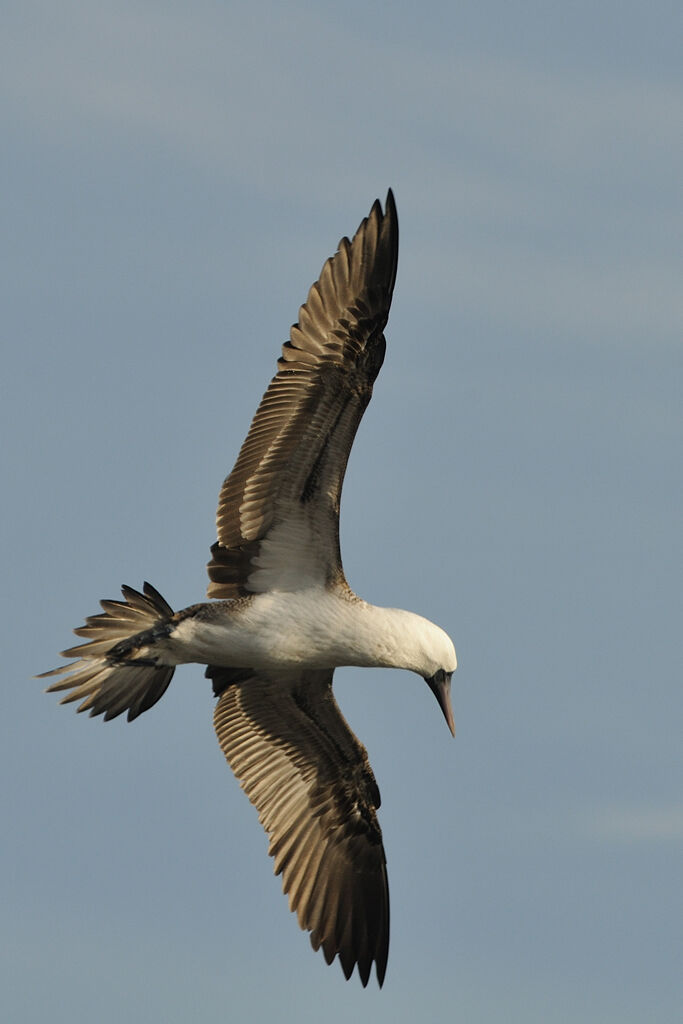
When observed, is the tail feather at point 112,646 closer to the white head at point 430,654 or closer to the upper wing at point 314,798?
the upper wing at point 314,798

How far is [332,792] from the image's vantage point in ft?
44.5

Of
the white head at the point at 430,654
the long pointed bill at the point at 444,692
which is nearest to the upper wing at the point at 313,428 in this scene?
the white head at the point at 430,654

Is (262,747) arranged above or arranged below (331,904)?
above

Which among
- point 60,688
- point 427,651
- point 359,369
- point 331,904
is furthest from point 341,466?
point 331,904

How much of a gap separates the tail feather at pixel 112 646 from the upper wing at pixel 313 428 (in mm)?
530

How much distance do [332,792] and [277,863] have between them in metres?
0.71

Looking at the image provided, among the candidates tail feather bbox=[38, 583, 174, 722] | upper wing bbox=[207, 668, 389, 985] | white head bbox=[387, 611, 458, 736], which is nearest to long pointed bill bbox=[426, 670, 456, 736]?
white head bbox=[387, 611, 458, 736]

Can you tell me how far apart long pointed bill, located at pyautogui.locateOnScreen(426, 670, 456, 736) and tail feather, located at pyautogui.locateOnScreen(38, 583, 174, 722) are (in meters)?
2.02

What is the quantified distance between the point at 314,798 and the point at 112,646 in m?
2.21

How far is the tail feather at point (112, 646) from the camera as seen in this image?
40.6 ft

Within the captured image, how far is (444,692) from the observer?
12.9m

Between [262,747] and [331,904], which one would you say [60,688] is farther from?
[331,904]

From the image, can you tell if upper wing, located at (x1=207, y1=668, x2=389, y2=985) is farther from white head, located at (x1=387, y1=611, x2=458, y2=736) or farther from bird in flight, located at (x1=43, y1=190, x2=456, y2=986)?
white head, located at (x1=387, y1=611, x2=458, y2=736)

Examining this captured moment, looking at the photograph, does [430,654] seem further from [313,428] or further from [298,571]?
[313,428]
